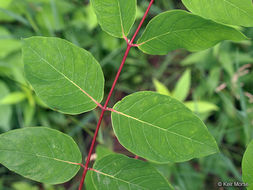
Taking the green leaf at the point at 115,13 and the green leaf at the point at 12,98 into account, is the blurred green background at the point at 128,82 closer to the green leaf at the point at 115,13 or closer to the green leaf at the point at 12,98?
the green leaf at the point at 12,98

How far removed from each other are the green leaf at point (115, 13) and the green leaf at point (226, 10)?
137 mm

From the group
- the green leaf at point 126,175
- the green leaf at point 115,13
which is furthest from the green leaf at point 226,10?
the green leaf at point 126,175

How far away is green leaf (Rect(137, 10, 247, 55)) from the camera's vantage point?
64cm

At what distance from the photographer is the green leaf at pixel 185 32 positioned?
25.3 inches

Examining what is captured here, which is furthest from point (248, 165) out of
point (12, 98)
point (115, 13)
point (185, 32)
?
point (12, 98)

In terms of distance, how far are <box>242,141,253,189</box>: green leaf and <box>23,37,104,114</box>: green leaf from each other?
1.27ft

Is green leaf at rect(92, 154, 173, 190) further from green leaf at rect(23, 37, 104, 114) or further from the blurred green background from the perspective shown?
the blurred green background

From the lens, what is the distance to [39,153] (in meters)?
0.67

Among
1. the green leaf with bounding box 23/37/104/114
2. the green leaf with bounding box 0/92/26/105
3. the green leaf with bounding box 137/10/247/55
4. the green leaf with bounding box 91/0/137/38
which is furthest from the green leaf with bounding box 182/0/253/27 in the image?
the green leaf with bounding box 0/92/26/105

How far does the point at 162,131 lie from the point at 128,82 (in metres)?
1.42

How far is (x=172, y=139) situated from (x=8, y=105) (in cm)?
131

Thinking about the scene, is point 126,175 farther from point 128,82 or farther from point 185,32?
point 128,82

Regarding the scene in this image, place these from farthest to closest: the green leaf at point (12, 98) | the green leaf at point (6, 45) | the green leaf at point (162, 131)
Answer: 1. the green leaf at point (6, 45)
2. the green leaf at point (12, 98)
3. the green leaf at point (162, 131)

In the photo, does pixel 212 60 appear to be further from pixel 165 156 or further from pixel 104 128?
pixel 165 156
